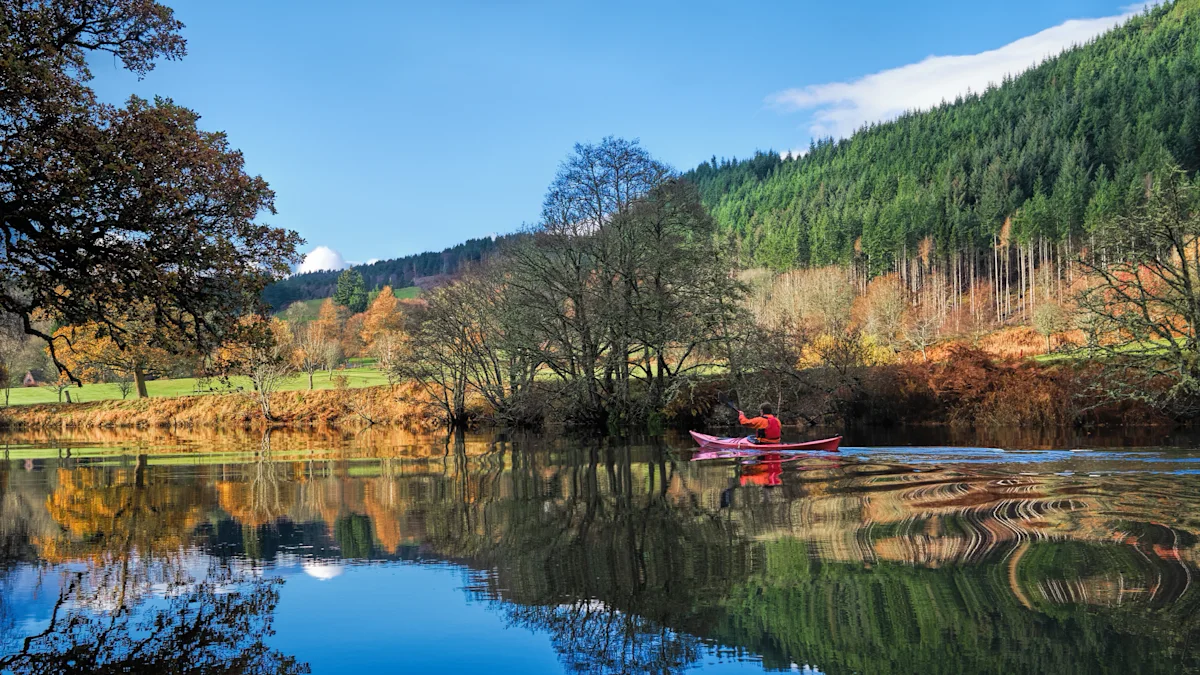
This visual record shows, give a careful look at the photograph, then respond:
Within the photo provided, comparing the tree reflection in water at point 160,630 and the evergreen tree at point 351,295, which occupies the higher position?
the evergreen tree at point 351,295

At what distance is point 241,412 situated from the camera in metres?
56.7

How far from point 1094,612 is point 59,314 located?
61.6ft

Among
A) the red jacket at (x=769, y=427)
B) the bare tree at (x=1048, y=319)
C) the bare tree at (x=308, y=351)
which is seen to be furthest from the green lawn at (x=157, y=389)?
the bare tree at (x=1048, y=319)

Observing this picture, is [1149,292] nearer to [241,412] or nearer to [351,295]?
[241,412]

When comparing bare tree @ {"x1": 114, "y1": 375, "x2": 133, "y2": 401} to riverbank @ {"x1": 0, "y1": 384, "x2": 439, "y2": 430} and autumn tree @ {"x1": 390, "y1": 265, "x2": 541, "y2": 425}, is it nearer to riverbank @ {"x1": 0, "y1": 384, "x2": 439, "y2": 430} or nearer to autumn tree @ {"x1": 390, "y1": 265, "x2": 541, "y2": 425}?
riverbank @ {"x1": 0, "y1": 384, "x2": 439, "y2": 430}

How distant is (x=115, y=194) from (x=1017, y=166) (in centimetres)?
14583

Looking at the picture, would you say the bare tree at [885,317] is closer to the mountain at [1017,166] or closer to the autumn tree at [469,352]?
the mountain at [1017,166]

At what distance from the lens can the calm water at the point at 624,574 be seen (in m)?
7.15

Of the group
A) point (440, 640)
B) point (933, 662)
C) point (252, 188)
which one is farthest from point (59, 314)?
point (933, 662)

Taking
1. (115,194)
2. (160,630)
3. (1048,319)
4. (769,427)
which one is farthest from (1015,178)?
(160,630)

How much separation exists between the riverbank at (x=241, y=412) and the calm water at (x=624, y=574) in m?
32.1

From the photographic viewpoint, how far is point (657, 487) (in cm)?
1784

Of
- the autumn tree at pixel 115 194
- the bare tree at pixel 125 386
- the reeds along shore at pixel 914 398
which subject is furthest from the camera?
the bare tree at pixel 125 386

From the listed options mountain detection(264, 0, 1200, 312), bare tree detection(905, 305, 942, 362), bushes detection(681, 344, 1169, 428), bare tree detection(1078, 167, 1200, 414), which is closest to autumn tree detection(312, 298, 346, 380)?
mountain detection(264, 0, 1200, 312)
